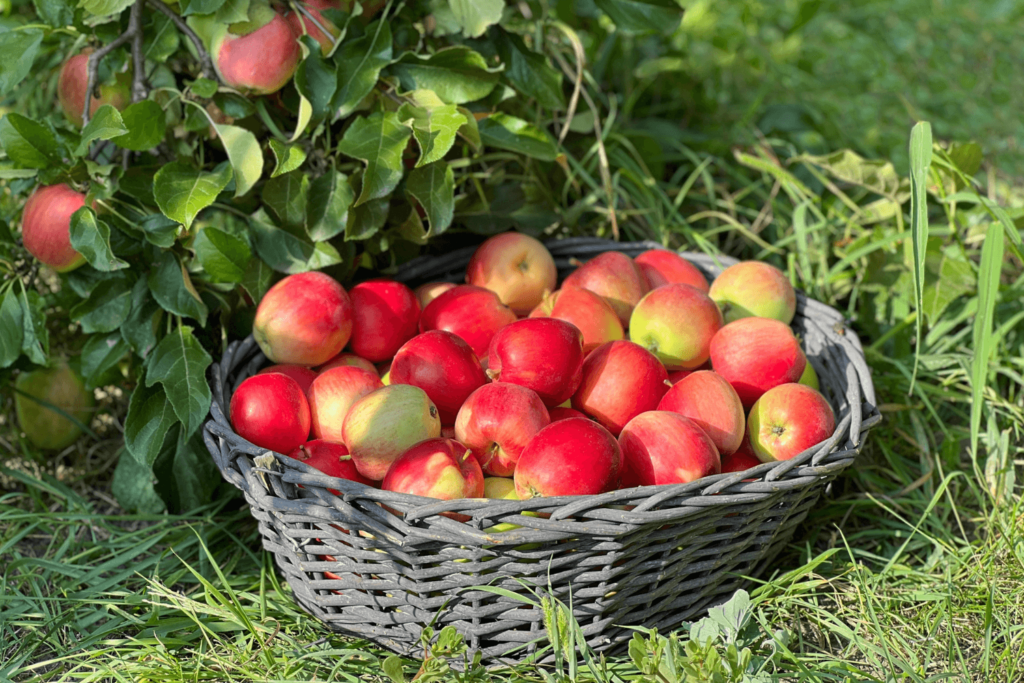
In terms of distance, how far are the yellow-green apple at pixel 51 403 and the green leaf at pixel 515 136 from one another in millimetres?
1184

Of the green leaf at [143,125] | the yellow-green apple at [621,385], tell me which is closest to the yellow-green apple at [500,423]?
the yellow-green apple at [621,385]

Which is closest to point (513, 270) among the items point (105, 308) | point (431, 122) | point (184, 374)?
point (431, 122)

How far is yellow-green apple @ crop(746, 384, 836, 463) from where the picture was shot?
4.69 feet

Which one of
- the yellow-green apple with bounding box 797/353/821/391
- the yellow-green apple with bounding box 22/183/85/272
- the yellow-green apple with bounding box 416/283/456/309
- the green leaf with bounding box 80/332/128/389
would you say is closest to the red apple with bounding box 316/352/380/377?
the yellow-green apple with bounding box 416/283/456/309

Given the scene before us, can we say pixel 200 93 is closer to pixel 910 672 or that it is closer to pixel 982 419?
pixel 910 672

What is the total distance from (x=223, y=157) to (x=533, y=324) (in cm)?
90

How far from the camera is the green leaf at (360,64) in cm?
164

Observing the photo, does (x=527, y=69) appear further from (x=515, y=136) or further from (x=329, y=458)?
(x=329, y=458)

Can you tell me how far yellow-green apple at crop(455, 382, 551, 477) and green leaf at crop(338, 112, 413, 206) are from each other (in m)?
0.49

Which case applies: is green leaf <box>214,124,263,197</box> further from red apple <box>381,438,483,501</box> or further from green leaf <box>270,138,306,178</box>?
red apple <box>381,438,483,501</box>

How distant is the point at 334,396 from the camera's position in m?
1.53

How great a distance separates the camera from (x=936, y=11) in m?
4.25

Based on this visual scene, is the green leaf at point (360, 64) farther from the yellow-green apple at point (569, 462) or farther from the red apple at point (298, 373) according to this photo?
the yellow-green apple at point (569, 462)

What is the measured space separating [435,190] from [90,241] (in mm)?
670
